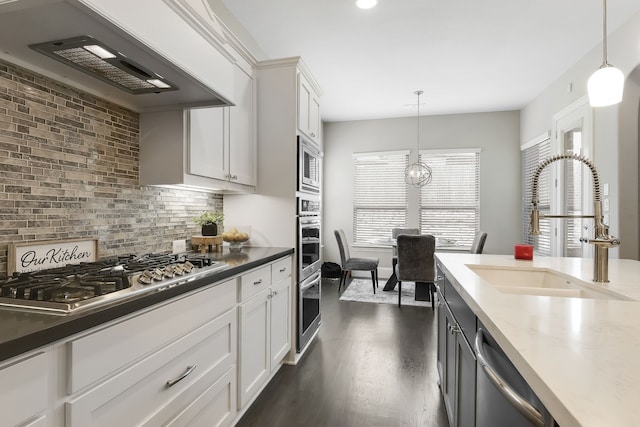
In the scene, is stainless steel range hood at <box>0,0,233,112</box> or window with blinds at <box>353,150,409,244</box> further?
window with blinds at <box>353,150,409,244</box>

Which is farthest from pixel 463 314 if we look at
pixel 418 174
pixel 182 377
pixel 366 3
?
pixel 418 174

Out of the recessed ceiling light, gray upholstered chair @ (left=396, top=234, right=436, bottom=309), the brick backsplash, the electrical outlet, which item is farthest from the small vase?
gray upholstered chair @ (left=396, top=234, right=436, bottom=309)

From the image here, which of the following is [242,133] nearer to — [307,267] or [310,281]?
[307,267]

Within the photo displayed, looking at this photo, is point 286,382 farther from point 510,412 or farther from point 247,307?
point 510,412

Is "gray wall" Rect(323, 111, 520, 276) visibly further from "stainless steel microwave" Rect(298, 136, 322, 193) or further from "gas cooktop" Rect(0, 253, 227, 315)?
"gas cooktop" Rect(0, 253, 227, 315)

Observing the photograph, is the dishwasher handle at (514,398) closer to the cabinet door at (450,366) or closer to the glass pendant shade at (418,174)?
the cabinet door at (450,366)

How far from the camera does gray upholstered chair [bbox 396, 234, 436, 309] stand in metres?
4.09

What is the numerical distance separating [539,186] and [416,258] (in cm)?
245

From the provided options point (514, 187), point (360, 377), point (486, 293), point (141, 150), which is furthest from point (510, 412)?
point (514, 187)

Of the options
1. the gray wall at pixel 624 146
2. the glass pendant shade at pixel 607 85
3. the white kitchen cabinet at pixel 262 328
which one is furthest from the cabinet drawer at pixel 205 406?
the gray wall at pixel 624 146

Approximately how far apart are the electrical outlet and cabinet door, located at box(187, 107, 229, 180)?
1.79ft

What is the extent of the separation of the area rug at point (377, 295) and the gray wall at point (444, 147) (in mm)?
799

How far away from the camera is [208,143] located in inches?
82.4

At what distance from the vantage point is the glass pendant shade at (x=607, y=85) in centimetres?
167
